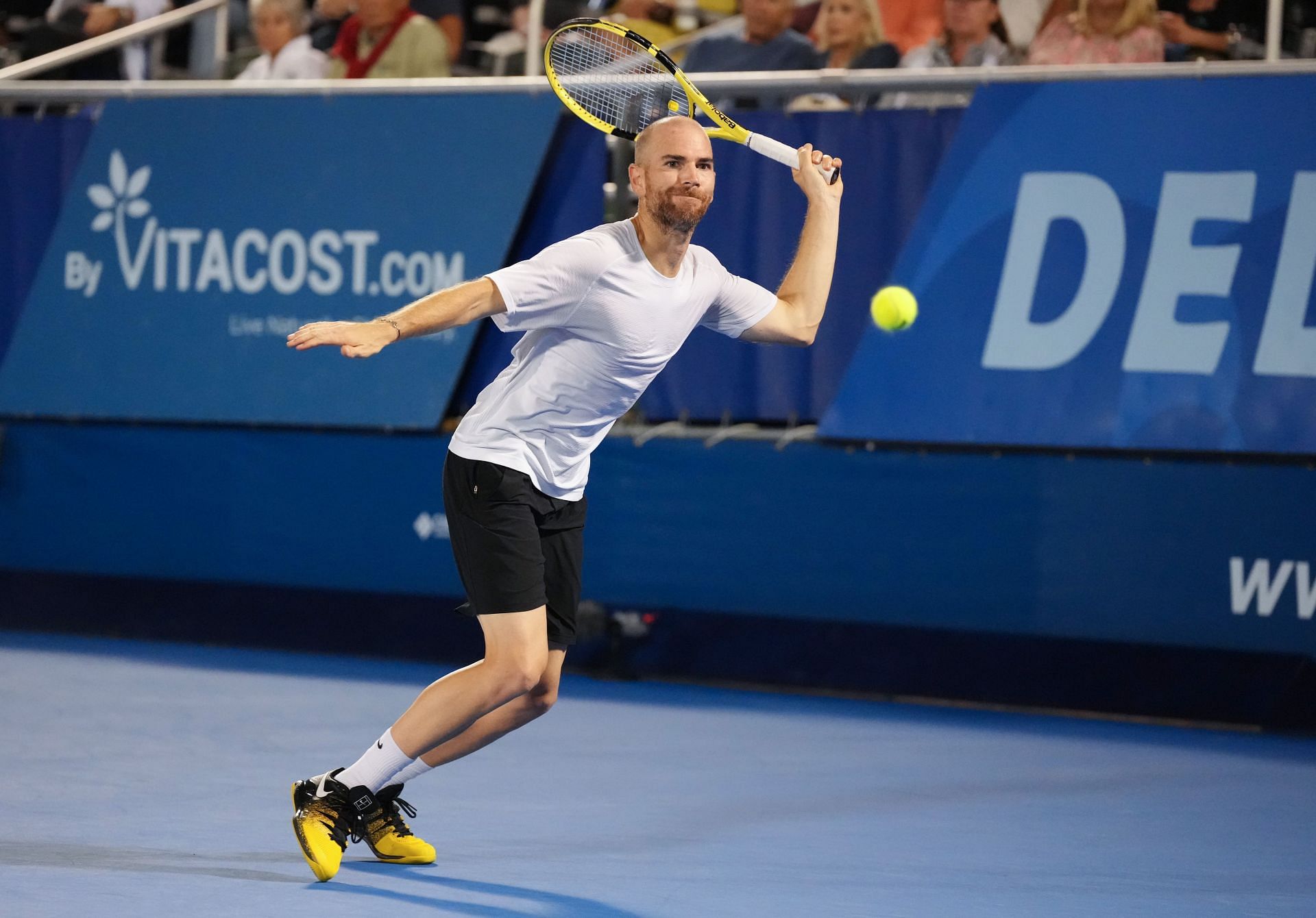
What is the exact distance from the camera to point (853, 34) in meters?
8.54

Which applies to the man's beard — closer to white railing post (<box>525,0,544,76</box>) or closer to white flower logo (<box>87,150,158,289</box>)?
white railing post (<box>525,0,544,76</box>)

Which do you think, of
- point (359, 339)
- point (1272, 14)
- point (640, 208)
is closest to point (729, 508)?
point (1272, 14)

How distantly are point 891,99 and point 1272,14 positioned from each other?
5.74ft

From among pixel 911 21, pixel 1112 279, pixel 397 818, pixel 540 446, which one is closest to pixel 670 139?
pixel 540 446

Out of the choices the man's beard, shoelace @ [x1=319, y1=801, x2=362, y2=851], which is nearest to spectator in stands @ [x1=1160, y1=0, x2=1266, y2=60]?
the man's beard

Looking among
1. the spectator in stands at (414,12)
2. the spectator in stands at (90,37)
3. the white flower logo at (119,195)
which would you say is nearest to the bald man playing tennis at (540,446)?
the spectator in stands at (414,12)

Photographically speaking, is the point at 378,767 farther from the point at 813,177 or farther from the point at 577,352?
the point at 813,177

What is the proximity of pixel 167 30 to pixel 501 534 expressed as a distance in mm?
7386

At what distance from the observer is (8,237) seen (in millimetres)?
9961

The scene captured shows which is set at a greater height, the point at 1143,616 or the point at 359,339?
the point at 359,339

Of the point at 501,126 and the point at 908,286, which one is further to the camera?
the point at 501,126

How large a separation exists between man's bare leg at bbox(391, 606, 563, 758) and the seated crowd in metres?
4.53

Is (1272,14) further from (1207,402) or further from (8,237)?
(8,237)

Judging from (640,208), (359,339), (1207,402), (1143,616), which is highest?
(640,208)
